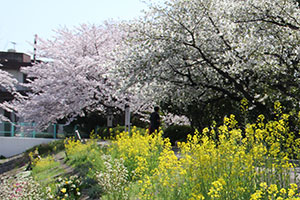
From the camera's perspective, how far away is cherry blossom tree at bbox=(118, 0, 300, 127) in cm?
1038

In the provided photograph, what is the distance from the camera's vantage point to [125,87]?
503 inches

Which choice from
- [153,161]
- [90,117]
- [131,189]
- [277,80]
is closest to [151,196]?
[131,189]

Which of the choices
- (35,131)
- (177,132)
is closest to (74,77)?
(177,132)

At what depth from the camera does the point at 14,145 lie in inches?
1007

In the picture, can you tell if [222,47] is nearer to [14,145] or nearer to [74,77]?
[74,77]

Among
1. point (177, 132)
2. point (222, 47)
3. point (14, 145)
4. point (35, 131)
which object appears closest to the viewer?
point (222, 47)

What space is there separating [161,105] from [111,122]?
707 cm

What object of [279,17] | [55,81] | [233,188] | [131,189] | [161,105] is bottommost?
[131,189]

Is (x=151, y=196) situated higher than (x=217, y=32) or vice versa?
(x=217, y=32)

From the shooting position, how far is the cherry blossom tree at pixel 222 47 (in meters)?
10.4

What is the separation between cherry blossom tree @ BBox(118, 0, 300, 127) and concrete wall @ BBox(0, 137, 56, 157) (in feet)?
48.7

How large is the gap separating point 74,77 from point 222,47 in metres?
9.96

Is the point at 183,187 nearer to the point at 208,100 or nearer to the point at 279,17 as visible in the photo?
the point at 279,17

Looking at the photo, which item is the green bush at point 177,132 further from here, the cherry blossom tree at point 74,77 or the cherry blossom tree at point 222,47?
the cherry blossom tree at point 222,47
